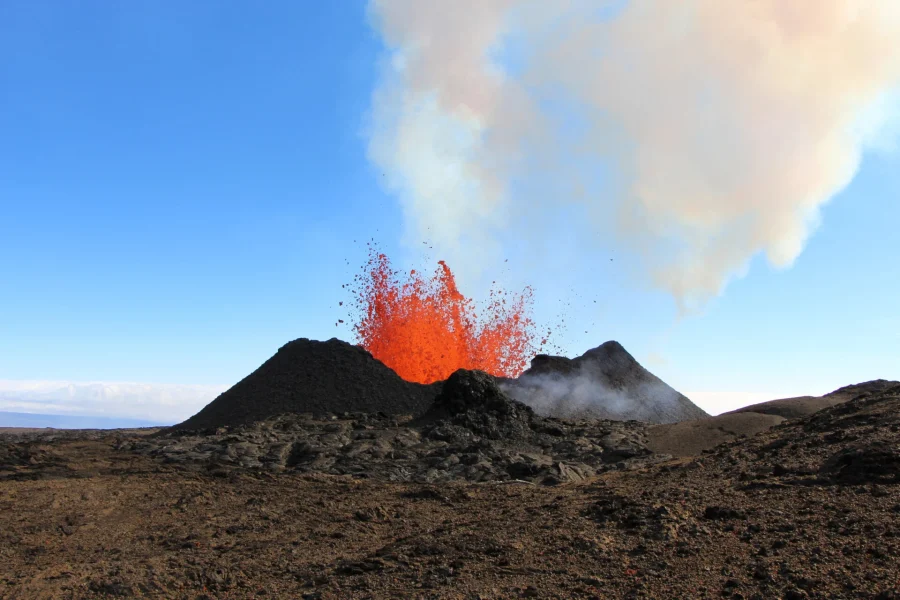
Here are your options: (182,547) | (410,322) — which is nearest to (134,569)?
(182,547)

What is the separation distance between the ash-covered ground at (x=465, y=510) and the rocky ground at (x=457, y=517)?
52mm

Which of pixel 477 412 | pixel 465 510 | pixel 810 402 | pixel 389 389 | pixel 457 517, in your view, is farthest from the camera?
pixel 389 389

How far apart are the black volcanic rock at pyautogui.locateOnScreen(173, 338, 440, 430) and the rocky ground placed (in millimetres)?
5316

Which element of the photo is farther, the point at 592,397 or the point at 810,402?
the point at 592,397

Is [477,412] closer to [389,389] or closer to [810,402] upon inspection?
[389,389]

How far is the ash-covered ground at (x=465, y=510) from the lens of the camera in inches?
358

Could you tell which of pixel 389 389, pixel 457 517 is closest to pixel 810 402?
pixel 389 389

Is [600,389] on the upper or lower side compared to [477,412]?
upper

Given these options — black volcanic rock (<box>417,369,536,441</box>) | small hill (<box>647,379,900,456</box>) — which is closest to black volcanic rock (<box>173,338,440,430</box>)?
black volcanic rock (<box>417,369,536,441</box>)

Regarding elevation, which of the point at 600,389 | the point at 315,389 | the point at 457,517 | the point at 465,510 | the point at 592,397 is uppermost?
the point at 600,389

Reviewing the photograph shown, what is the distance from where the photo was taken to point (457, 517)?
1331 cm

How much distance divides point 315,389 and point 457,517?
53.2 ft

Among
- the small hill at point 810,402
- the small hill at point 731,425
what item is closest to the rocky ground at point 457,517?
the small hill at point 731,425

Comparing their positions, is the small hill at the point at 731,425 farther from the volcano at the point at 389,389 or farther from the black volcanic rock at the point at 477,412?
the volcano at the point at 389,389
